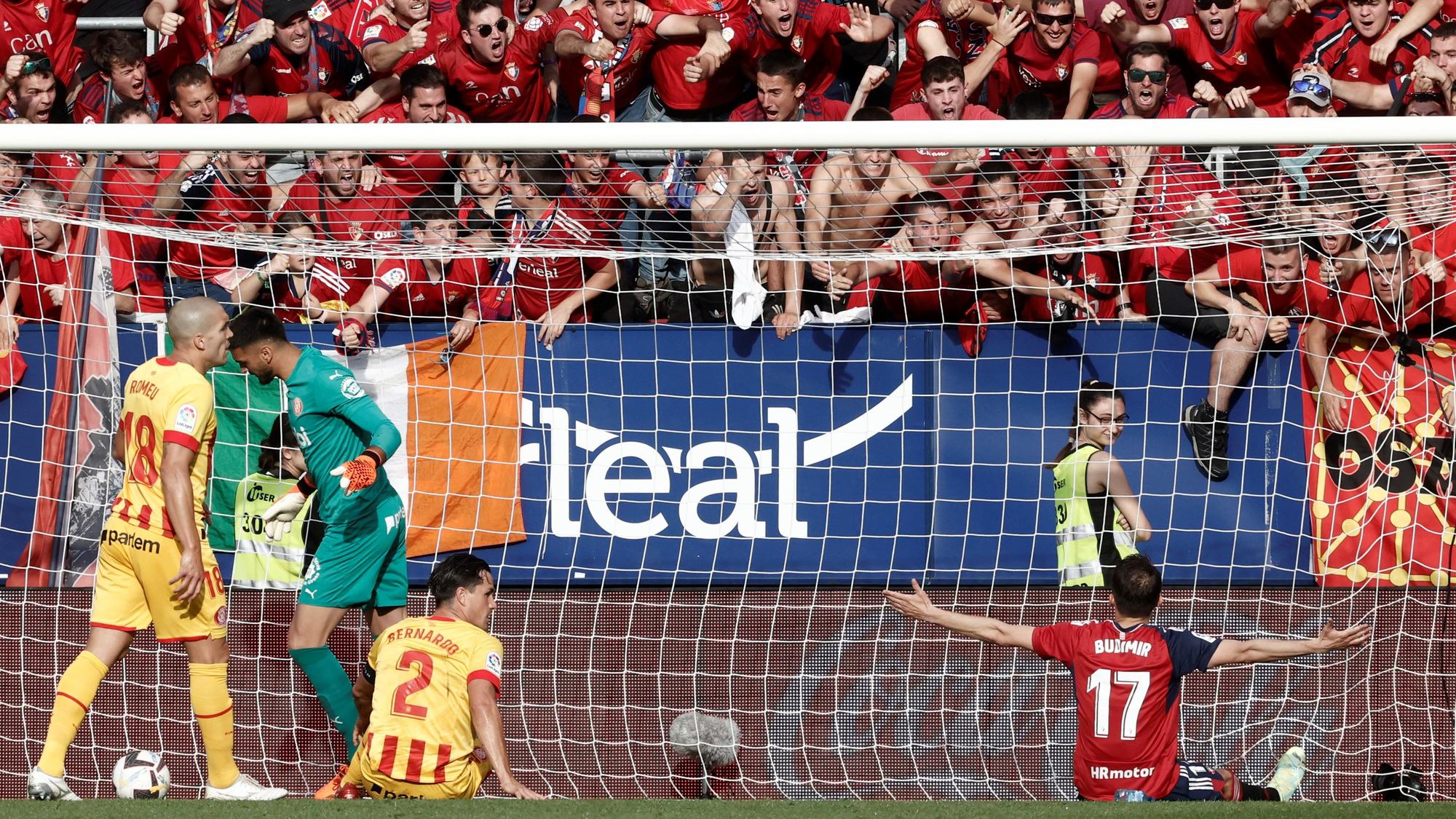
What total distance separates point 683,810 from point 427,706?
0.94 metres

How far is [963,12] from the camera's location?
8.24 m

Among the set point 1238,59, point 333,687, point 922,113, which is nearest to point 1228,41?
point 1238,59

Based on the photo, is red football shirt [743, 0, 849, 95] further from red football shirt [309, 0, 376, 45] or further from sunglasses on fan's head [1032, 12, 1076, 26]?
red football shirt [309, 0, 376, 45]

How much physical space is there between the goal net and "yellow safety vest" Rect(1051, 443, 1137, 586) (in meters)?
0.02

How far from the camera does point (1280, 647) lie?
5.23m

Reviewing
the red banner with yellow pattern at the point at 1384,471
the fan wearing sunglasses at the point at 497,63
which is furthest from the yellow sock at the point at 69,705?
the red banner with yellow pattern at the point at 1384,471

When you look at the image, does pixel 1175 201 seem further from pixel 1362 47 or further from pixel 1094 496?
pixel 1362 47

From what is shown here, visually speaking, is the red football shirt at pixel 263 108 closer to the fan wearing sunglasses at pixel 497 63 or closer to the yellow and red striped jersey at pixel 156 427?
the fan wearing sunglasses at pixel 497 63

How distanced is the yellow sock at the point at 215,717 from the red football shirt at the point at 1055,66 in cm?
519

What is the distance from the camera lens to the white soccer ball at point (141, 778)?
5.26 metres

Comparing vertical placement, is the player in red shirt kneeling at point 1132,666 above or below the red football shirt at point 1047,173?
below

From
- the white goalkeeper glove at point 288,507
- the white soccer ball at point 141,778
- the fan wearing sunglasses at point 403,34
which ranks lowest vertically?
the white soccer ball at point 141,778

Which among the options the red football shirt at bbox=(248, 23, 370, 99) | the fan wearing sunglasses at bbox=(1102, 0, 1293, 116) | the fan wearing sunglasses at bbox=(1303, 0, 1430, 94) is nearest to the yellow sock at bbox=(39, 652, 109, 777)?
the red football shirt at bbox=(248, 23, 370, 99)

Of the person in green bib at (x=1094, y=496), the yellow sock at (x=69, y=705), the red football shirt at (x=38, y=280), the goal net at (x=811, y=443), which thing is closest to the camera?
the yellow sock at (x=69, y=705)
